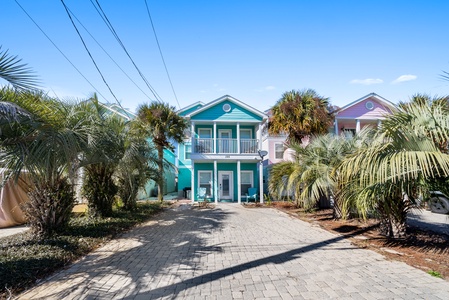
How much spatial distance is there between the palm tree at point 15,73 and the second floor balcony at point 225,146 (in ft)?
44.0

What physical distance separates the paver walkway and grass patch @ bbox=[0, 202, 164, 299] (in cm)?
29

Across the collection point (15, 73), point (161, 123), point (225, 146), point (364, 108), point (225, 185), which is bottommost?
point (225, 185)

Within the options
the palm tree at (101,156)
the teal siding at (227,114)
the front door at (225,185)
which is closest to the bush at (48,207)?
the palm tree at (101,156)

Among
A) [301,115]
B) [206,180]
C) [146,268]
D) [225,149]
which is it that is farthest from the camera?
[206,180]

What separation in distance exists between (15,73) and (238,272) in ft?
15.8

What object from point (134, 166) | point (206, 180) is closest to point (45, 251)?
point (134, 166)

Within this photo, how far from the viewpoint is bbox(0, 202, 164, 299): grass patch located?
→ 13.4 feet

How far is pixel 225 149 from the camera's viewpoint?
703 inches

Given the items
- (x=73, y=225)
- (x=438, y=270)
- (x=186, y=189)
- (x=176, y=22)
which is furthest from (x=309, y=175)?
(x=186, y=189)

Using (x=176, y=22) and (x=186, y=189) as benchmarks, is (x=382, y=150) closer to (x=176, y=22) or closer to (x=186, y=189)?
(x=176, y=22)

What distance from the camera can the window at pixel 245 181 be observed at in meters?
18.9

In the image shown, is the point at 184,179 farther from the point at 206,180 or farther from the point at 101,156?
the point at 101,156

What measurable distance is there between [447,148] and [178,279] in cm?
561

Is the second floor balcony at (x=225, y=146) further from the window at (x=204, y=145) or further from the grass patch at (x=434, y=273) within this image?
the grass patch at (x=434, y=273)
